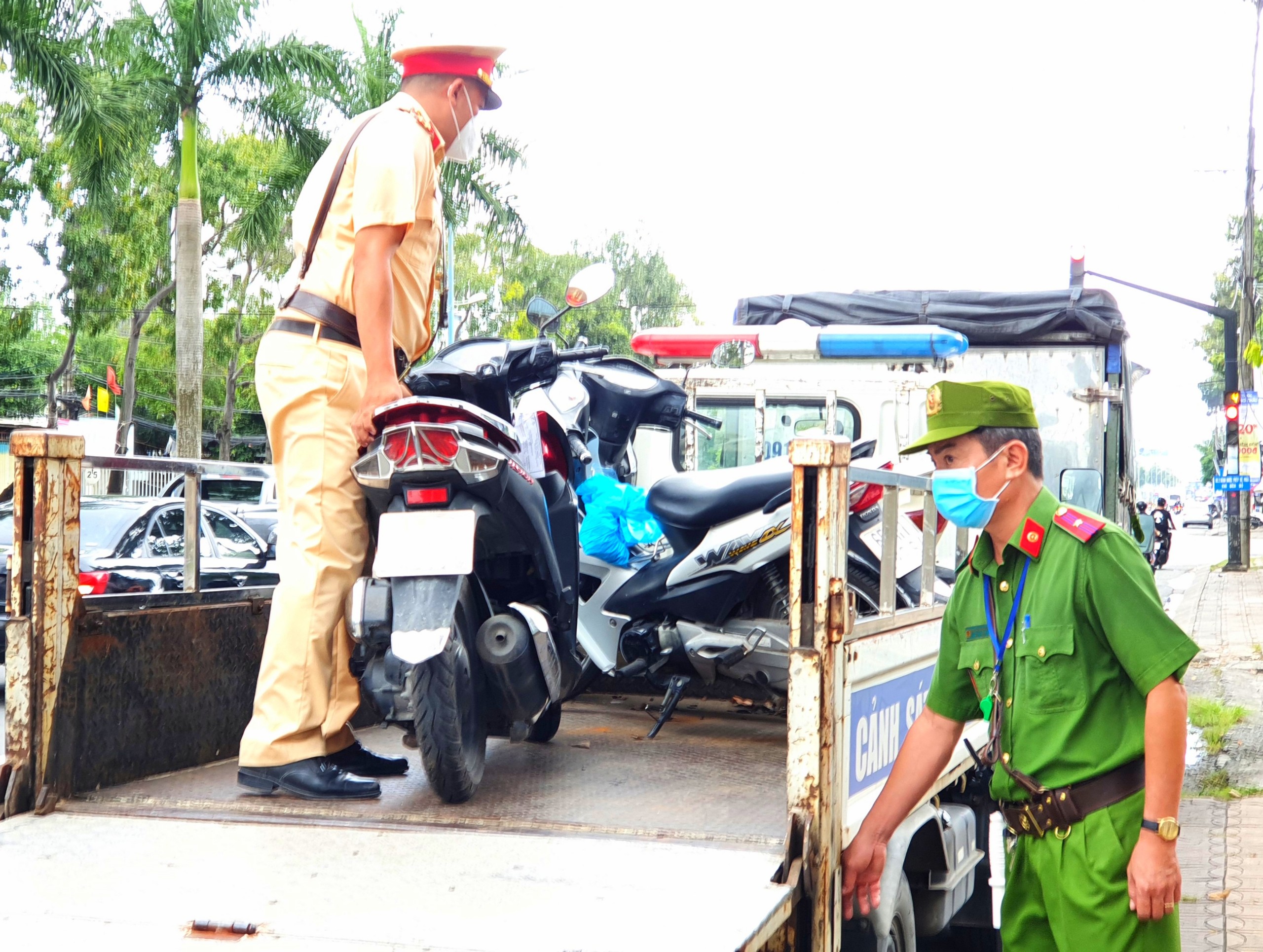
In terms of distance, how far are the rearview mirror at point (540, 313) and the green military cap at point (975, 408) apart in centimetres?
243

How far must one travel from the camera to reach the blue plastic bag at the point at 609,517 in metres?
4.94

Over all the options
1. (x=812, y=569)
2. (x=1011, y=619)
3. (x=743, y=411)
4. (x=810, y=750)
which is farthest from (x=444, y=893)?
(x=743, y=411)

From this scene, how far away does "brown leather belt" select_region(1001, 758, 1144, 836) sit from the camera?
2.49 meters

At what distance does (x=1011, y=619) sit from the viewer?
2.67 m

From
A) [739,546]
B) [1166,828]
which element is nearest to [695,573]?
[739,546]

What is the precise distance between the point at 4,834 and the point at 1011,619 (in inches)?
87.9

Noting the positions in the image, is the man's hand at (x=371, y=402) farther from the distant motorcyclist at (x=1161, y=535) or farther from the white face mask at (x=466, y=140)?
the distant motorcyclist at (x=1161, y=535)

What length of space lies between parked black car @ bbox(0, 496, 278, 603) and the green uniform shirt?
21.1 ft

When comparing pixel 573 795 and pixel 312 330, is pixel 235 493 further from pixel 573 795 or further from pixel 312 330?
pixel 573 795

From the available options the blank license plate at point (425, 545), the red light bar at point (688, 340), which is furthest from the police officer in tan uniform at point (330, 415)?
the red light bar at point (688, 340)

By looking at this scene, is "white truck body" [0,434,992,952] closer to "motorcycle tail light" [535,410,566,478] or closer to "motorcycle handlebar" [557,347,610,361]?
"motorcycle tail light" [535,410,566,478]

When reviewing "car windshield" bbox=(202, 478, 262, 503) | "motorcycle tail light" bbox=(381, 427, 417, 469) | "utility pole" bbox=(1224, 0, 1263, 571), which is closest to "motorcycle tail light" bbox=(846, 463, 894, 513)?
"motorcycle tail light" bbox=(381, 427, 417, 469)

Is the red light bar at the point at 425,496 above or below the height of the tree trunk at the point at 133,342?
below

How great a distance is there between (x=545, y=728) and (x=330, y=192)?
1.85 meters
